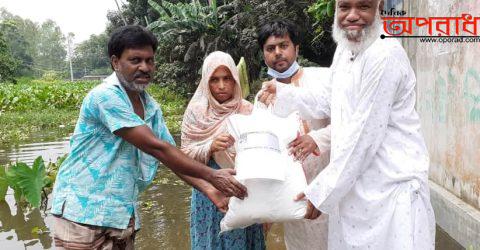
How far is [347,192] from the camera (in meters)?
1.91

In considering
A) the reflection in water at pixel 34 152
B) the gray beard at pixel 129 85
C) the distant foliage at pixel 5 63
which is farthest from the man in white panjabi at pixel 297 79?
the distant foliage at pixel 5 63

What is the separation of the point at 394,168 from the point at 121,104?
115 centimetres

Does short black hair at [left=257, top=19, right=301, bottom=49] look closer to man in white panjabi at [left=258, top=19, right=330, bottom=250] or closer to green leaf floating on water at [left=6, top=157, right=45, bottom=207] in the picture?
man in white panjabi at [left=258, top=19, right=330, bottom=250]

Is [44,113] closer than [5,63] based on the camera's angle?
Yes

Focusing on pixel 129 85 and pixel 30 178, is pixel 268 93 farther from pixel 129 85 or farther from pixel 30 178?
pixel 30 178

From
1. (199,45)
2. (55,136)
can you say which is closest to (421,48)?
(55,136)

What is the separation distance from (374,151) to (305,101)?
0.60m

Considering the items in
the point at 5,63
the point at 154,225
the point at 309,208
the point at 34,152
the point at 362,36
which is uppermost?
the point at 5,63

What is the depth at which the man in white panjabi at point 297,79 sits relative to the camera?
260 centimetres

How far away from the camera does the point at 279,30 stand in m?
2.76

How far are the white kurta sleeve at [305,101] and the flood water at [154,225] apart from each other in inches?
80.6

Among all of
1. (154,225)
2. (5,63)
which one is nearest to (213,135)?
(154,225)

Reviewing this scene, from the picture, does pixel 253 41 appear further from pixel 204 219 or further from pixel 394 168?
pixel 394 168

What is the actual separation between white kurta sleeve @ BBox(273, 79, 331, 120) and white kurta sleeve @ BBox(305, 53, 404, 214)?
45 cm
